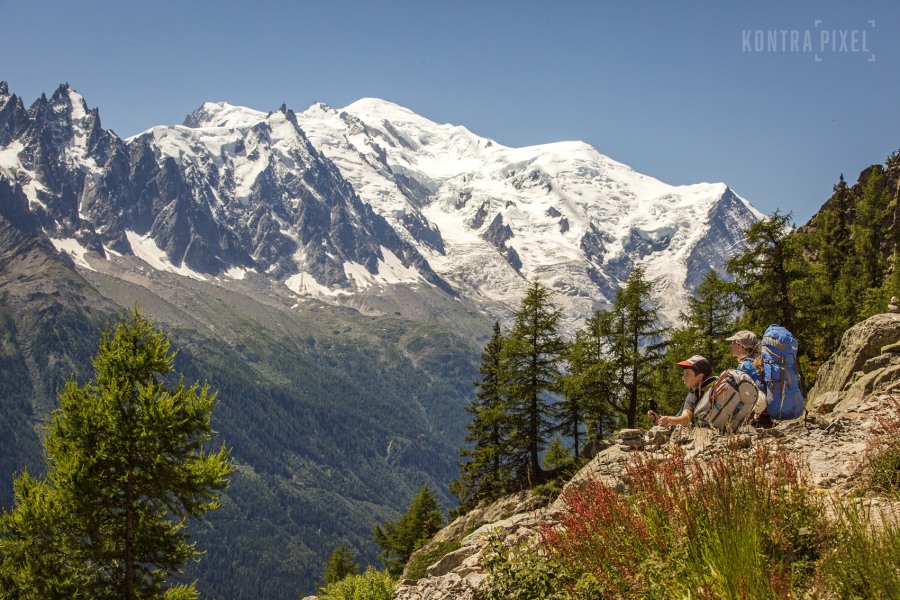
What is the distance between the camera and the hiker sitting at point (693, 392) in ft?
36.2

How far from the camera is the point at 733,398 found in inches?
427

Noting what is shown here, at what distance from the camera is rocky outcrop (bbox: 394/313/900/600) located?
331 inches

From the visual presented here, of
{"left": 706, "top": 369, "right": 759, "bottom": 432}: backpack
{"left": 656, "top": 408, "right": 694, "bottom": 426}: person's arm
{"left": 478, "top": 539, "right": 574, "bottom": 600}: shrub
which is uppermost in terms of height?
{"left": 706, "top": 369, "right": 759, "bottom": 432}: backpack

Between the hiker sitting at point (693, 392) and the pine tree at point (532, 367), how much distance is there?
2017 cm

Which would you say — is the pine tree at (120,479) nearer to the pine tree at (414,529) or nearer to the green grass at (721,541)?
the green grass at (721,541)

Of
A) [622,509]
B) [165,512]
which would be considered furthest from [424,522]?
[622,509]

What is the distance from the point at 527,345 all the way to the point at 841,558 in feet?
90.3

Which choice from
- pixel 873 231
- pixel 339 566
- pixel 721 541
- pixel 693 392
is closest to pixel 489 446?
pixel 693 392

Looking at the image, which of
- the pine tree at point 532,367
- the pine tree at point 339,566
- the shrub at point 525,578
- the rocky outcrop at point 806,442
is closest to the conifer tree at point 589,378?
the pine tree at point 532,367

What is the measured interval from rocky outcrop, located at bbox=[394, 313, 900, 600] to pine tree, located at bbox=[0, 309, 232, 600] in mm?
6962

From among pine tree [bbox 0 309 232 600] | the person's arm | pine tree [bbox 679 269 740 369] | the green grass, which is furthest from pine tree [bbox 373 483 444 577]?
the green grass

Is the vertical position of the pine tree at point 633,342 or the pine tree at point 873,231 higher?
the pine tree at point 873,231

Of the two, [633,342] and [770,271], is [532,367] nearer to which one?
[633,342]

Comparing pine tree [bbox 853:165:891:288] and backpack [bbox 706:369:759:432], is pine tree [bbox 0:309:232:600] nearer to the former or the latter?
backpack [bbox 706:369:759:432]
